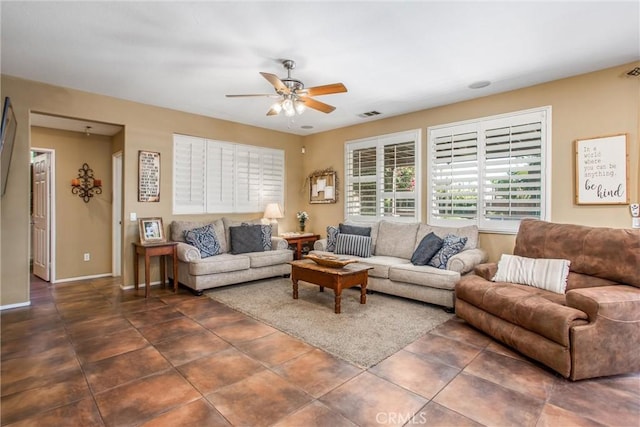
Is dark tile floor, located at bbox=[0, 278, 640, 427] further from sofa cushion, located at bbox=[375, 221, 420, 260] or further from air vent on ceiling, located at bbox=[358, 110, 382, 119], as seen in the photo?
air vent on ceiling, located at bbox=[358, 110, 382, 119]

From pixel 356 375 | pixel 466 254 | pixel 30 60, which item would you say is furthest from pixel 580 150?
pixel 30 60

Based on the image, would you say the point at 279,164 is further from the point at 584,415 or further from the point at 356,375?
the point at 584,415

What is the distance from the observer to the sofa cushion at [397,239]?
4.94 meters

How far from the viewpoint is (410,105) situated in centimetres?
498

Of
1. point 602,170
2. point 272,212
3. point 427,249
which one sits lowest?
point 427,249

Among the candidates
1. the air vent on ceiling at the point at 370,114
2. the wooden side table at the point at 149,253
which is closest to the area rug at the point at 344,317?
the wooden side table at the point at 149,253

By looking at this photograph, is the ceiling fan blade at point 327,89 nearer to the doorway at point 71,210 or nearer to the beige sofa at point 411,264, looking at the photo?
the beige sofa at point 411,264

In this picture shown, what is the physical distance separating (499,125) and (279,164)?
396cm

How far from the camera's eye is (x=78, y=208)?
5629 millimetres

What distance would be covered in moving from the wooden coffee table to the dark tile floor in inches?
33.8

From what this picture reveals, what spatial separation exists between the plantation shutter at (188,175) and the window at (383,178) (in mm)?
2620

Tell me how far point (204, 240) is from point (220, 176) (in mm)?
1386

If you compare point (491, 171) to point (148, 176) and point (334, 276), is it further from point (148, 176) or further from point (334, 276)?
point (148, 176)

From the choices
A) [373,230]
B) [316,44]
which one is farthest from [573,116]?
[316,44]
